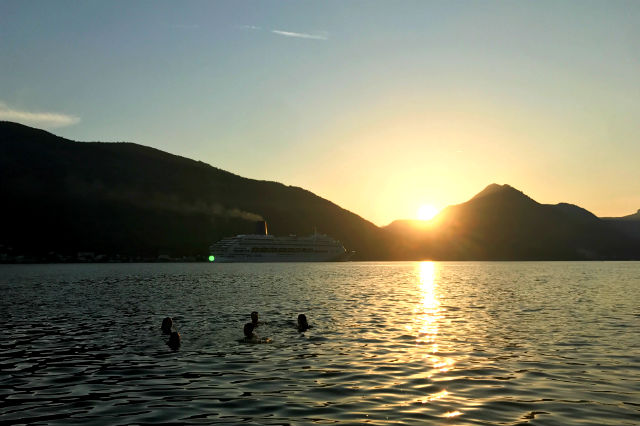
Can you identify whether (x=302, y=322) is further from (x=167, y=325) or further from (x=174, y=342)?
(x=174, y=342)

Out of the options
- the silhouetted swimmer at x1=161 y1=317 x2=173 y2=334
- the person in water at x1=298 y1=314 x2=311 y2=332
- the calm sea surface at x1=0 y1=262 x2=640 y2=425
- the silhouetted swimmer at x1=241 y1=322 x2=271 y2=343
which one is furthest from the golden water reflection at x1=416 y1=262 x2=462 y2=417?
the silhouetted swimmer at x1=161 y1=317 x2=173 y2=334

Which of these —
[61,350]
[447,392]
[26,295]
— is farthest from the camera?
[26,295]

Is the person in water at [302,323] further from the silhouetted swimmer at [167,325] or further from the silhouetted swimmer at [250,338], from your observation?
the silhouetted swimmer at [167,325]

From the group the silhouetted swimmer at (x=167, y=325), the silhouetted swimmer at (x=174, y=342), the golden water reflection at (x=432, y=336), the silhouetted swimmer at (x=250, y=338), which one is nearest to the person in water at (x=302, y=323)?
→ the silhouetted swimmer at (x=250, y=338)

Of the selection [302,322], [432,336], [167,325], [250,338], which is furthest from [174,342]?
[432,336]

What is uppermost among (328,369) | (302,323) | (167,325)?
(167,325)

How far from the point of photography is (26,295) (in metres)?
59.4

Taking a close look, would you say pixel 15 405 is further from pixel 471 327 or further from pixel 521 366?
A: pixel 471 327

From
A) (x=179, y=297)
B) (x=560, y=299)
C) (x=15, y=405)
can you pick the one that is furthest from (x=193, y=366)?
(x=560, y=299)

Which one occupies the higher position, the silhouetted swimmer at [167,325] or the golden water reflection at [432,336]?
the silhouetted swimmer at [167,325]

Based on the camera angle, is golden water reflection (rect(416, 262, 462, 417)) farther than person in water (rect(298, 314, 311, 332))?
No

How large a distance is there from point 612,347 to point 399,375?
11.9 meters

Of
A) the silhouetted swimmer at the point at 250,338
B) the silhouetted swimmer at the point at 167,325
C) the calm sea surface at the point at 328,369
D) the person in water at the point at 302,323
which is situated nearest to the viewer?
the calm sea surface at the point at 328,369

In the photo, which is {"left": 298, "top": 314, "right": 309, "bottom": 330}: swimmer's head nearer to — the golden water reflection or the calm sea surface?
the calm sea surface
